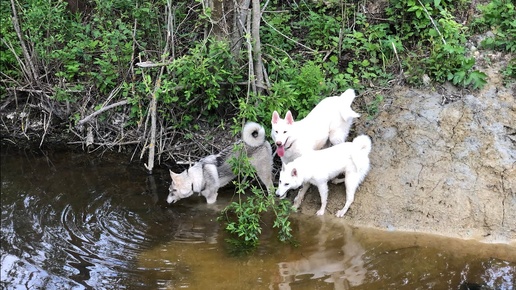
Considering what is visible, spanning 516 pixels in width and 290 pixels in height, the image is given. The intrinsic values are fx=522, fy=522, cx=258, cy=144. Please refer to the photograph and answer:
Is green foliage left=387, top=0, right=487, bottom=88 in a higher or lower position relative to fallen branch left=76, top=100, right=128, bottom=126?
higher

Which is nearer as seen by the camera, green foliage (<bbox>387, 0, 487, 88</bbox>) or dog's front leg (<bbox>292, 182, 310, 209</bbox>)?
dog's front leg (<bbox>292, 182, 310, 209</bbox>)

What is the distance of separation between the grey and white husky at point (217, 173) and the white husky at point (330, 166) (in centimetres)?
63

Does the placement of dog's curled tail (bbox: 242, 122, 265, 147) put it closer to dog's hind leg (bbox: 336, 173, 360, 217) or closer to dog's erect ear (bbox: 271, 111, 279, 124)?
dog's erect ear (bbox: 271, 111, 279, 124)

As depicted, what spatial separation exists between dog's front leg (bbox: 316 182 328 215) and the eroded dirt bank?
0.11 m

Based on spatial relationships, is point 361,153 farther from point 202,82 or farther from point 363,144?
point 202,82

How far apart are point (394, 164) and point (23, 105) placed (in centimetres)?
678

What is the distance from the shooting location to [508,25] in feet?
26.4

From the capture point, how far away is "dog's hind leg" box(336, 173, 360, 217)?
675 centimetres

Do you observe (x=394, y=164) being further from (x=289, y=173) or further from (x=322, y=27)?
(x=322, y=27)

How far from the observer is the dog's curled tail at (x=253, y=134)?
7102 millimetres

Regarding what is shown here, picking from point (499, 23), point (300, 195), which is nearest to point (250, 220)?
point (300, 195)

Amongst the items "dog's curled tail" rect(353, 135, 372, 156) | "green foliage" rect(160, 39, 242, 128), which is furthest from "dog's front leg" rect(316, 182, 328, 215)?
"green foliage" rect(160, 39, 242, 128)

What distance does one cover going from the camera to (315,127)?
7.08 metres

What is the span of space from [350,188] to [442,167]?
49.8 inches
